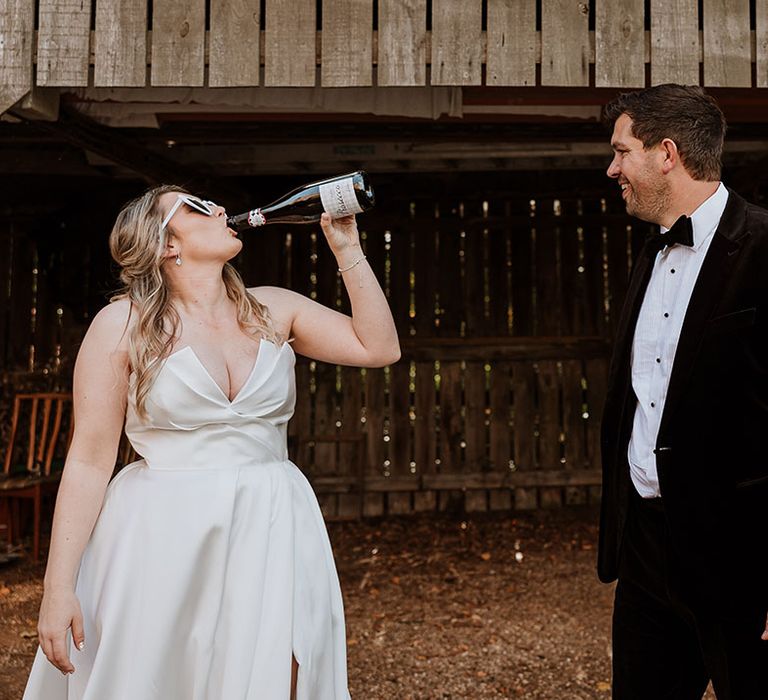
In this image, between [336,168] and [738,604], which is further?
[336,168]

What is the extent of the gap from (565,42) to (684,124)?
160 centimetres

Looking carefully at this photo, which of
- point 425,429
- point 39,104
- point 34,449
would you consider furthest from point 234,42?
point 425,429

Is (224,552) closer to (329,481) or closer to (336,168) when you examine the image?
(336,168)

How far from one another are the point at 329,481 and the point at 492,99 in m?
4.27

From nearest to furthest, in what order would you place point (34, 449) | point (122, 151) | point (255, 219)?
point (255, 219) → point (122, 151) → point (34, 449)

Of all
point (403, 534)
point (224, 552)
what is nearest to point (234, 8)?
point (224, 552)

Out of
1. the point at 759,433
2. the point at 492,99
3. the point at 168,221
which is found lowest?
the point at 759,433

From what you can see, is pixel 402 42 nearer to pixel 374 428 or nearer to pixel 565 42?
pixel 565 42

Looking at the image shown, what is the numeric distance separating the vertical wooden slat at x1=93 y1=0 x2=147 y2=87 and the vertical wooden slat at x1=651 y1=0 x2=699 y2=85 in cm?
220

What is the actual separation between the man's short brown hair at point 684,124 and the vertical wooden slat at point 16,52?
103 inches

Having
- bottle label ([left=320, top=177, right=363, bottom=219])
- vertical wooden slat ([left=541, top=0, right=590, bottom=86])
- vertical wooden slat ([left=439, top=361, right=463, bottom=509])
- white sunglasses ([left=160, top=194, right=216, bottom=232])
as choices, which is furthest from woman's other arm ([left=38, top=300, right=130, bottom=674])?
vertical wooden slat ([left=439, top=361, right=463, bottom=509])

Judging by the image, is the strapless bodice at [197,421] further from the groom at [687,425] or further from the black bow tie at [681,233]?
the black bow tie at [681,233]

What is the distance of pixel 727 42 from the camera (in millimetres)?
3732

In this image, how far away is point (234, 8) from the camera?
12.1 feet
